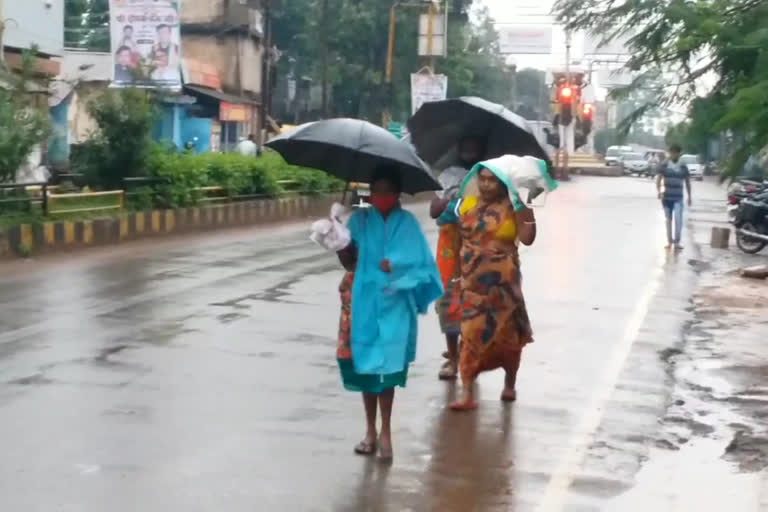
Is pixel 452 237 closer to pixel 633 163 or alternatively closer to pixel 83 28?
pixel 83 28

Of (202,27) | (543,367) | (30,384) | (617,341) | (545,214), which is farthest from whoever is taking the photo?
(202,27)

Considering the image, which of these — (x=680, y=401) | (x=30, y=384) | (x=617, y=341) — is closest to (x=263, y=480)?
(x=30, y=384)

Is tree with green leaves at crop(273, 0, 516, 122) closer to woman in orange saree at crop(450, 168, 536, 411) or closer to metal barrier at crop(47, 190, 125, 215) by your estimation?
metal barrier at crop(47, 190, 125, 215)

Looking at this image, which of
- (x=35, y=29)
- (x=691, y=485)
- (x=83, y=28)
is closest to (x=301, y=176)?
(x=35, y=29)

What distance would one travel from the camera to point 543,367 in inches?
382

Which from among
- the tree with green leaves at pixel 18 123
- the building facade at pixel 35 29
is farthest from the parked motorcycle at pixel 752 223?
the building facade at pixel 35 29

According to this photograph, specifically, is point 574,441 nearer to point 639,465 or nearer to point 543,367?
point 639,465

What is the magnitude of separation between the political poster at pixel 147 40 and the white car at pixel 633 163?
50.9 metres

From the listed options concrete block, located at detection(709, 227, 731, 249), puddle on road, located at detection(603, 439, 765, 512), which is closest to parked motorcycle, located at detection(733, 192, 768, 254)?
concrete block, located at detection(709, 227, 731, 249)

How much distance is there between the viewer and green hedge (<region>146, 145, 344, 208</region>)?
21.9m

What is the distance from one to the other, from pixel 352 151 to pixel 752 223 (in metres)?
17.2

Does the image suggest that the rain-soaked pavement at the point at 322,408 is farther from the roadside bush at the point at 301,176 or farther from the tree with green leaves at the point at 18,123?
the roadside bush at the point at 301,176

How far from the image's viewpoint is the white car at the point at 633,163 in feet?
236

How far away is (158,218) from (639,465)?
15.3 m
